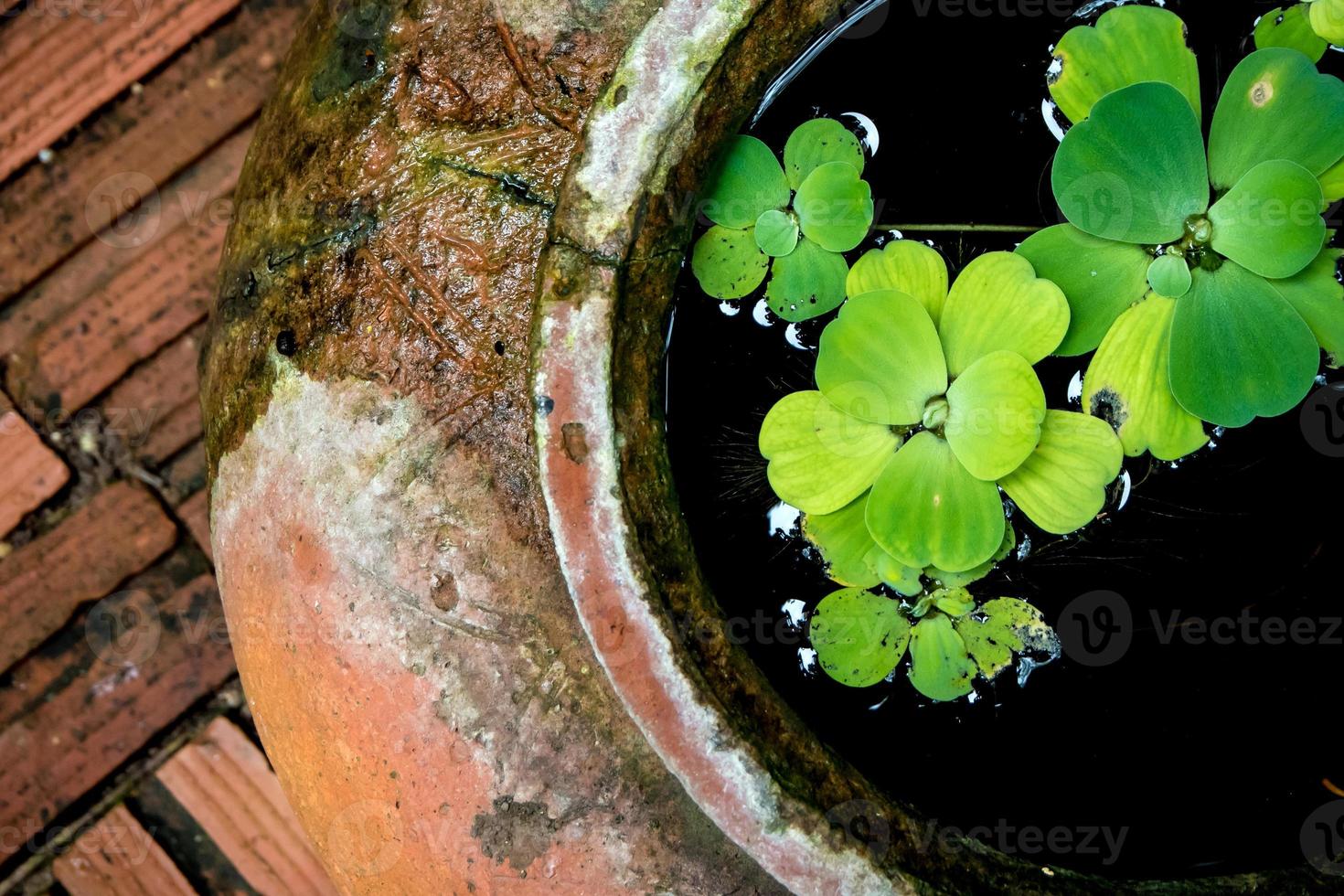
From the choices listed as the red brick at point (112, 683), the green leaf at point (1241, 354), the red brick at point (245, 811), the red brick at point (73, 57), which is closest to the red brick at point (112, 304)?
the red brick at point (73, 57)

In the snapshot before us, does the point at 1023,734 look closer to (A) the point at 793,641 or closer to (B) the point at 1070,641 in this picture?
(B) the point at 1070,641

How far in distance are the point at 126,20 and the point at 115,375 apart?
64 cm

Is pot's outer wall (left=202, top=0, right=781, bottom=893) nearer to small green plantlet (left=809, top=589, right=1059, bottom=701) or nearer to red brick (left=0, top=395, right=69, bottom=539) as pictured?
small green plantlet (left=809, top=589, right=1059, bottom=701)

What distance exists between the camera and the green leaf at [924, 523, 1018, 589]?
1.06 metres

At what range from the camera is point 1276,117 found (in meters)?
0.95

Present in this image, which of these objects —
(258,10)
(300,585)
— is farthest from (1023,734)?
(258,10)

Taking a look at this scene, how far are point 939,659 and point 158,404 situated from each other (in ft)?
4.75

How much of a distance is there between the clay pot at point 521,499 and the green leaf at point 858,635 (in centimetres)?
22

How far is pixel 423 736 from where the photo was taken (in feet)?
2.77

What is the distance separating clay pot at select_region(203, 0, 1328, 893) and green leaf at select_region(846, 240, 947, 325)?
0.77 feet

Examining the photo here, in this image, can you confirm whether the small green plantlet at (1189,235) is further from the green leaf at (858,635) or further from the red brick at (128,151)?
the red brick at (128,151)

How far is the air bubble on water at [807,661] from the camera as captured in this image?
1100 mm

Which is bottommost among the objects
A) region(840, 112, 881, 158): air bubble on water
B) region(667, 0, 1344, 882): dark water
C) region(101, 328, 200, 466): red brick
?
region(667, 0, 1344, 882): dark water

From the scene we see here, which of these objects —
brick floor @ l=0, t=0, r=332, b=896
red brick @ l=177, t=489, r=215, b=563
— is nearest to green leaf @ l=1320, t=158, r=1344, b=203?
brick floor @ l=0, t=0, r=332, b=896
